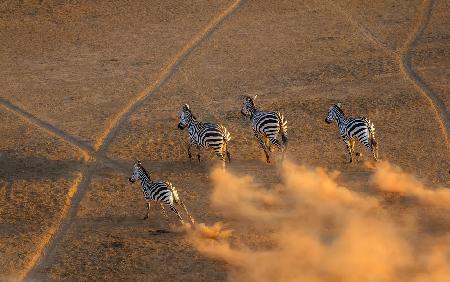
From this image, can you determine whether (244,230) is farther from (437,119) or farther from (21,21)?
(21,21)

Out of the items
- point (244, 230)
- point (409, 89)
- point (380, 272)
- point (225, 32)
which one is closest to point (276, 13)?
point (225, 32)

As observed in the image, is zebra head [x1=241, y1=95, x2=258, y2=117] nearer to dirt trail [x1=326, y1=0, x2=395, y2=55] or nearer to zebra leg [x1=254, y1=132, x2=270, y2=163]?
zebra leg [x1=254, y1=132, x2=270, y2=163]

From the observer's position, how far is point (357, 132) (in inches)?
870

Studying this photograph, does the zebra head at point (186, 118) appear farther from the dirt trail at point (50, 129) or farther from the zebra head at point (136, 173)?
the zebra head at point (136, 173)

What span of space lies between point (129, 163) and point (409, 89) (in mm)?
12209

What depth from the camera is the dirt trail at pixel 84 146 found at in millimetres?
18594

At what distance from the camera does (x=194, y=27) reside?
37688mm

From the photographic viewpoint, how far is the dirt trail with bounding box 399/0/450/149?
2582cm

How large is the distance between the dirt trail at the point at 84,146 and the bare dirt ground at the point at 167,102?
0.06 metres

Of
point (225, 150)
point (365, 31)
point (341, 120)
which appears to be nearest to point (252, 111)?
point (225, 150)

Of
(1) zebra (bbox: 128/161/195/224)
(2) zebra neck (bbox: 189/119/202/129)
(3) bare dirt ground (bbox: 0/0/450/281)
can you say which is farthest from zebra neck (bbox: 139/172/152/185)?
(2) zebra neck (bbox: 189/119/202/129)

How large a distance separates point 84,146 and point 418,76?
14.5 metres

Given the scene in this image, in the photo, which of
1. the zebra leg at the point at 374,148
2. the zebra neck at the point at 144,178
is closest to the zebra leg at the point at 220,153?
the zebra neck at the point at 144,178

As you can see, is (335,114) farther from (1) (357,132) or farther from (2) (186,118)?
(2) (186,118)
